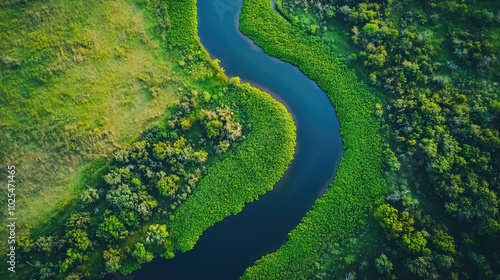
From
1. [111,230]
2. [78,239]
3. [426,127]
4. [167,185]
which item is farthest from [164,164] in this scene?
[426,127]

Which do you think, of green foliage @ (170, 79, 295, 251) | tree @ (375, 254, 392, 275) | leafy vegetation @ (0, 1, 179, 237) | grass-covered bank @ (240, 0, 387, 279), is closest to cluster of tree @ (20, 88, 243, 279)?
green foliage @ (170, 79, 295, 251)

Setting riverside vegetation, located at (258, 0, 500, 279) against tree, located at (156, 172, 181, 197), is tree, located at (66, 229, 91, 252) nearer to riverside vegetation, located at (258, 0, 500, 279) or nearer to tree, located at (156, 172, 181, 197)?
tree, located at (156, 172, 181, 197)

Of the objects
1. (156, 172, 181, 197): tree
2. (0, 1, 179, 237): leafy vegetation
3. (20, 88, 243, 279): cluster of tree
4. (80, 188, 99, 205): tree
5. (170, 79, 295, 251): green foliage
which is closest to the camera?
(20, 88, 243, 279): cluster of tree

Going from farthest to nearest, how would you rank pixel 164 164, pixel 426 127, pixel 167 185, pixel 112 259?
pixel 426 127 < pixel 164 164 < pixel 167 185 < pixel 112 259

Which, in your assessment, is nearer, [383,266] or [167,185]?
[383,266]

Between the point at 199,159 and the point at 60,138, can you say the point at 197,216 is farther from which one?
the point at 60,138

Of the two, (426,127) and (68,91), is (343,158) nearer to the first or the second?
(426,127)
